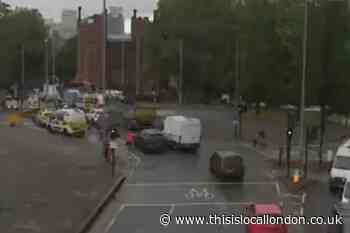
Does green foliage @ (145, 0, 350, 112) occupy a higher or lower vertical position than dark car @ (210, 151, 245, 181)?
higher

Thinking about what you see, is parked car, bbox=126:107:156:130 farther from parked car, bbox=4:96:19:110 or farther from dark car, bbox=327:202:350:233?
dark car, bbox=327:202:350:233

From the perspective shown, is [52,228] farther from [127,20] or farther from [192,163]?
[127,20]

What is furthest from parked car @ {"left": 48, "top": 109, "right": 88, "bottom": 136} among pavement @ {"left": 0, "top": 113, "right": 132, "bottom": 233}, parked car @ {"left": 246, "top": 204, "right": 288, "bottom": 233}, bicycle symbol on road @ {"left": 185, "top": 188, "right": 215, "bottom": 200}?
parked car @ {"left": 246, "top": 204, "right": 288, "bottom": 233}

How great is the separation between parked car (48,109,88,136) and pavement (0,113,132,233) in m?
1.72

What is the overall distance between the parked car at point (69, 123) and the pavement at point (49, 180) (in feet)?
5.65

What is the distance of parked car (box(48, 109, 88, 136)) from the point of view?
5762 cm

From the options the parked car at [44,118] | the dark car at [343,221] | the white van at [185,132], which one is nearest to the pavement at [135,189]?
the white van at [185,132]

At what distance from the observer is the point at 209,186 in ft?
122

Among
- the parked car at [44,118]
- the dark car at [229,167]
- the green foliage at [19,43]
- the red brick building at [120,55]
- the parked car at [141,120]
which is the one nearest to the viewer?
the dark car at [229,167]

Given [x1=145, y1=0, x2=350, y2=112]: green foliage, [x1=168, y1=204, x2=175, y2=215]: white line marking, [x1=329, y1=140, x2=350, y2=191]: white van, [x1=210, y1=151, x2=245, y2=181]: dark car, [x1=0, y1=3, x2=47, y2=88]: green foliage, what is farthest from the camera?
[x1=0, y1=3, x2=47, y2=88]: green foliage

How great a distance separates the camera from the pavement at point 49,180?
2669 cm

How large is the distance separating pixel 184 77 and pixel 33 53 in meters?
36.9

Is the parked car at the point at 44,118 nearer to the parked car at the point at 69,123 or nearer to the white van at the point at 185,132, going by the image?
the parked car at the point at 69,123

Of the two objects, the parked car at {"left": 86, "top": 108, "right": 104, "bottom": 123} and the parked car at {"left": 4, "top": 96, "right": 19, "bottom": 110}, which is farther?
the parked car at {"left": 4, "top": 96, "right": 19, "bottom": 110}
